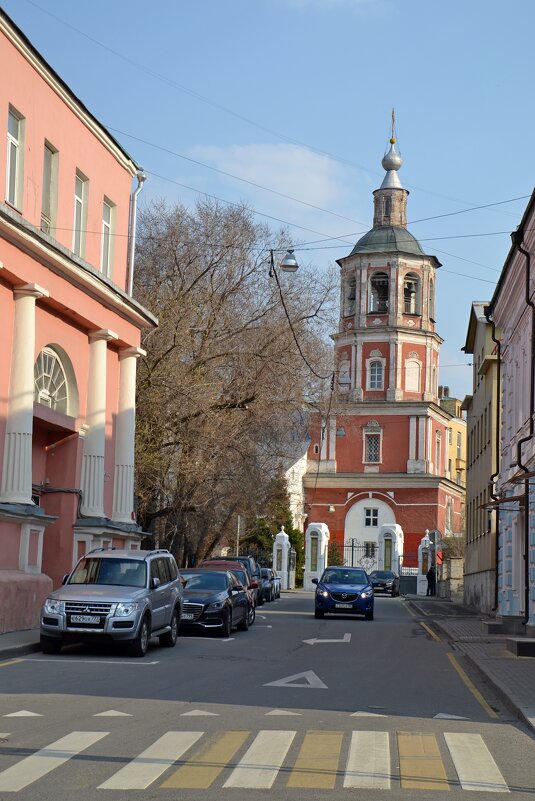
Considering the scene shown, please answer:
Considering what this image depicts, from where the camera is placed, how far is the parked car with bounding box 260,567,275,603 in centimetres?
4397

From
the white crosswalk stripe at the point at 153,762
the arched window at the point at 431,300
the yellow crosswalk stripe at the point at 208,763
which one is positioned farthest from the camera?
the arched window at the point at 431,300

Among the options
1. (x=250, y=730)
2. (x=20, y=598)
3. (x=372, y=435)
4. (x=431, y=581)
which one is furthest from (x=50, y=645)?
(x=372, y=435)

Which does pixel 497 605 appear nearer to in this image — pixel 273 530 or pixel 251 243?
pixel 251 243

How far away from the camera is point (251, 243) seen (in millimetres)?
38344

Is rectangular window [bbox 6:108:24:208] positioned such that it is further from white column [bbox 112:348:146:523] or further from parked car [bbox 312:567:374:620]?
parked car [bbox 312:567:374:620]

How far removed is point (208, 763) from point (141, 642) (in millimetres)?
9528

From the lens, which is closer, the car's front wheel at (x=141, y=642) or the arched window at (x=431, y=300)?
the car's front wheel at (x=141, y=642)

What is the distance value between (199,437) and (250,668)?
18.0m

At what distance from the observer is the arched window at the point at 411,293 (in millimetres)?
80938

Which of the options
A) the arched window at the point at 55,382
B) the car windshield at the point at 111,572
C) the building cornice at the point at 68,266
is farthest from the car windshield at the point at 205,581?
the building cornice at the point at 68,266

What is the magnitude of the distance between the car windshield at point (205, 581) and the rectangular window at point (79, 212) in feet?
26.7

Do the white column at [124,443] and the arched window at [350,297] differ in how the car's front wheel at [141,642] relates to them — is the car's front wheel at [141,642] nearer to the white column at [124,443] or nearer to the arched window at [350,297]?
the white column at [124,443]

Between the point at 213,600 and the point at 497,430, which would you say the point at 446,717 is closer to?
the point at 213,600

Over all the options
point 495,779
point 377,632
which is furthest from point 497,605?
point 495,779
